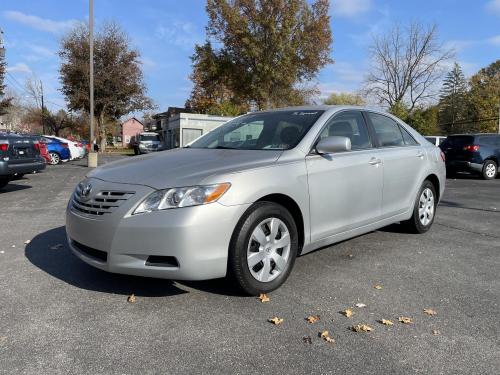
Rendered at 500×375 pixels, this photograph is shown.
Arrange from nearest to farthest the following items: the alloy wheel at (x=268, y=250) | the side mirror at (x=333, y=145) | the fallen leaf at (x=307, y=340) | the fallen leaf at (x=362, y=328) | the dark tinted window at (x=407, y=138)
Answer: the fallen leaf at (x=307, y=340), the fallen leaf at (x=362, y=328), the alloy wheel at (x=268, y=250), the side mirror at (x=333, y=145), the dark tinted window at (x=407, y=138)

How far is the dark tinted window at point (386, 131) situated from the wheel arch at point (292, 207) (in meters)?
1.71

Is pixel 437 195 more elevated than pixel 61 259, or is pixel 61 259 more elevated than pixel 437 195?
pixel 437 195

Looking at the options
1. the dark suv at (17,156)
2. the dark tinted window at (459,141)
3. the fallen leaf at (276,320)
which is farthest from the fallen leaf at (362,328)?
the dark tinted window at (459,141)

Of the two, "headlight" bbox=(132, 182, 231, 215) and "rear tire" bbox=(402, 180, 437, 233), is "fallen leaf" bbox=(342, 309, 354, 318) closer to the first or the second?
"headlight" bbox=(132, 182, 231, 215)

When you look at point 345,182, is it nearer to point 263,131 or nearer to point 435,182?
point 263,131

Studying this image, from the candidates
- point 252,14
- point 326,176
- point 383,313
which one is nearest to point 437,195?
point 326,176

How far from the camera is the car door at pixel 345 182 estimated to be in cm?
409

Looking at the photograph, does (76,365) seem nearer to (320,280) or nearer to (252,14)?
(320,280)

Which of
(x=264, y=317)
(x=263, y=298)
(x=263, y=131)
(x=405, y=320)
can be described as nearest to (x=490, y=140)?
(x=263, y=131)

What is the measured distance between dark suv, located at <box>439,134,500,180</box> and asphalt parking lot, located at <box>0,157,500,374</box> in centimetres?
1100

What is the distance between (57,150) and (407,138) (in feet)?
59.1

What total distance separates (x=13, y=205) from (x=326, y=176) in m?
6.56

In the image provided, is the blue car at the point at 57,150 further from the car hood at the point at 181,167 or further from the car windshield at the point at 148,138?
the car hood at the point at 181,167

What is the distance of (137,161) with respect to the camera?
4.12 metres
